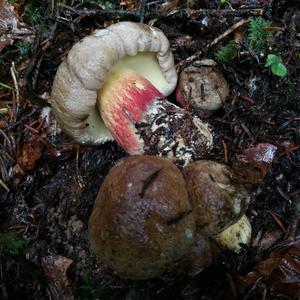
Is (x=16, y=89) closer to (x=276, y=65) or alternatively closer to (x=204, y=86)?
(x=204, y=86)

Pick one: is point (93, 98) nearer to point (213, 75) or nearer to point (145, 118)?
point (145, 118)

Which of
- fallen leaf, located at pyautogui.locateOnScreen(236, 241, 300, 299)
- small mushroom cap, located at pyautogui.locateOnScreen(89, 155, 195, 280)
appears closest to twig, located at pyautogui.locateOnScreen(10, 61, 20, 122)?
small mushroom cap, located at pyautogui.locateOnScreen(89, 155, 195, 280)

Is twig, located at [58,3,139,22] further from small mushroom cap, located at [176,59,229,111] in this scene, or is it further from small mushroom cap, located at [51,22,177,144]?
small mushroom cap, located at [176,59,229,111]

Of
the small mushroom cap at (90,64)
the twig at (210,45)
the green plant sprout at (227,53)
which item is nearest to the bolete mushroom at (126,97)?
the small mushroom cap at (90,64)

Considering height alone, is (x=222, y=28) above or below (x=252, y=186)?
above

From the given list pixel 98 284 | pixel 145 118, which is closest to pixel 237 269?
pixel 98 284

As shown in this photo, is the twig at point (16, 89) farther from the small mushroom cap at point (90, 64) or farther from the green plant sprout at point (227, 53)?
the green plant sprout at point (227, 53)
